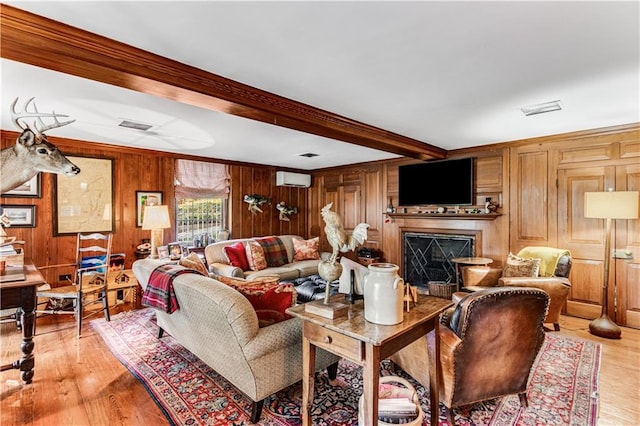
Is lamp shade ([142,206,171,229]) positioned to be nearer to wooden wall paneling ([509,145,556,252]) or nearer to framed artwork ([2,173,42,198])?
framed artwork ([2,173,42,198])

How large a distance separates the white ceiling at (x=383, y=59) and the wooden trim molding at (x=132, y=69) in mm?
69

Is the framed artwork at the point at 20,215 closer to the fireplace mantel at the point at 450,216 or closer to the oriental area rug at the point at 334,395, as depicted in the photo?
the oriental area rug at the point at 334,395

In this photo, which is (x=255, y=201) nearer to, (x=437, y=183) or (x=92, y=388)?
(x=437, y=183)

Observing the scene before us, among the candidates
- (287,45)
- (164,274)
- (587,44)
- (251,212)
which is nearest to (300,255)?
(251,212)

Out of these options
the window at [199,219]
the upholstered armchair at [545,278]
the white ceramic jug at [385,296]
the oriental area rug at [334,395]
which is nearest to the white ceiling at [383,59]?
the white ceramic jug at [385,296]

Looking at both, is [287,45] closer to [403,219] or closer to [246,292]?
[246,292]

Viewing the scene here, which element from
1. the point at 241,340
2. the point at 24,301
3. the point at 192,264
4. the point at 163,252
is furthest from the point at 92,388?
the point at 163,252

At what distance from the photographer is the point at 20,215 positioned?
395 cm

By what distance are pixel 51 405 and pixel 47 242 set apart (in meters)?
2.82

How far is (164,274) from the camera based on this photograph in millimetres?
2424

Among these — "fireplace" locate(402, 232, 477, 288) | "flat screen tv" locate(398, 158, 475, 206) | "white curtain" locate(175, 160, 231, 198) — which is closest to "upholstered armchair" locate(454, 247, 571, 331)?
"fireplace" locate(402, 232, 477, 288)

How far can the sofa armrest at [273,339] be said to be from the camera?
6.22 ft

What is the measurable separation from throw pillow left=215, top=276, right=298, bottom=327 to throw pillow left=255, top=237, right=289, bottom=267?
8.98 feet

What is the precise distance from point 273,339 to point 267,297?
0.31m
